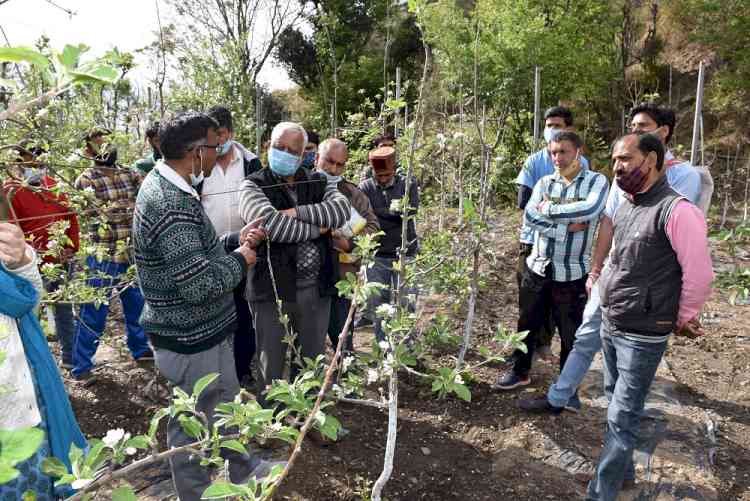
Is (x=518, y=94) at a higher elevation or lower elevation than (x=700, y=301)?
higher

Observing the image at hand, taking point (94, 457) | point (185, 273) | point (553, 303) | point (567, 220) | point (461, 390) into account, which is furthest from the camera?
point (553, 303)

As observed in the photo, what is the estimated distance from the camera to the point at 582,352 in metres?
3.13

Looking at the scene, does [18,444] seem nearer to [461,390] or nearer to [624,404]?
[461,390]

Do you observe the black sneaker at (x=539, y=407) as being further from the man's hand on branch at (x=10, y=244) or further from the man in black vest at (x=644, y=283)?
the man's hand on branch at (x=10, y=244)

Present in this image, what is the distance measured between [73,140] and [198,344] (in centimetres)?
165

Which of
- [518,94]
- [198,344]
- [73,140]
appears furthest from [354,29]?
[198,344]

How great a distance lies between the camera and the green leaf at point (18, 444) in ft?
2.05

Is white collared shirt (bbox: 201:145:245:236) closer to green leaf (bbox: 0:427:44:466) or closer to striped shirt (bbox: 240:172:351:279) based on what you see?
striped shirt (bbox: 240:172:351:279)

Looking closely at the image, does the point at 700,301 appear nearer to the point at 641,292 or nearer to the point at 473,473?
the point at 641,292

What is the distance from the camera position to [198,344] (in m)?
2.17

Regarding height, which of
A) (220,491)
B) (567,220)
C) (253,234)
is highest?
(253,234)

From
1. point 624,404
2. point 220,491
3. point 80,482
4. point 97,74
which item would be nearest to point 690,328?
point 624,404

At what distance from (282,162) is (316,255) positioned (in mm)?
528

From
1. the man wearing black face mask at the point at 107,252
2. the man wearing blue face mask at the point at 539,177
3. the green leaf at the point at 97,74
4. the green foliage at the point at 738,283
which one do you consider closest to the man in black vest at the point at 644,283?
the green foliage at the point at 738,283
